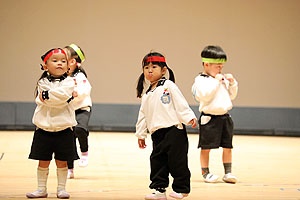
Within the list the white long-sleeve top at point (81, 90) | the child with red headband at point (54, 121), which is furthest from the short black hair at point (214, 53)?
the child with red headband at point (54, 121)

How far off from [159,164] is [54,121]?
80 cm

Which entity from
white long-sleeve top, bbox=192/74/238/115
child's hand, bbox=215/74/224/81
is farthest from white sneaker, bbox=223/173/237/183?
child's hand, bbox=215/74/224/81

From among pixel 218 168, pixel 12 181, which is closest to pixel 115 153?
pixel 218 168

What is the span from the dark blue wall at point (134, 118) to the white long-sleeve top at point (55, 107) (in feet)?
20.5

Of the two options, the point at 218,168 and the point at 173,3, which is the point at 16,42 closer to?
the point at 173,3

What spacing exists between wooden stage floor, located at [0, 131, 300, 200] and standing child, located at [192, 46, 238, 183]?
11.7 inches

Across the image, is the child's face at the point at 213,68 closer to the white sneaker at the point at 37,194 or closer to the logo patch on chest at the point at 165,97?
the logo patch on chest at the point at 165,97

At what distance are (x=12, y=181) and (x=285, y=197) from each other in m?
2.21

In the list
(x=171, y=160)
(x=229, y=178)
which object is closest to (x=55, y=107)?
(x=171, y=160)

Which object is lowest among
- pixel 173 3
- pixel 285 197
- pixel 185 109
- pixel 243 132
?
pixel 243 132

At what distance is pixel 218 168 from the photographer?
6.10 meters

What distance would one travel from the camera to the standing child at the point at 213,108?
5227 mm

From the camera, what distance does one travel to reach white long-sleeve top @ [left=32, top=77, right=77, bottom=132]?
4.06 metres

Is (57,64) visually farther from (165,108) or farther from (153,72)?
(165,108)
